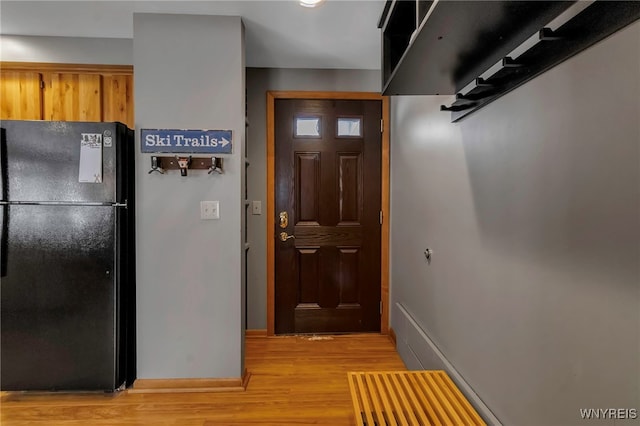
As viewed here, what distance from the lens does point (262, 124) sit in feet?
8.94

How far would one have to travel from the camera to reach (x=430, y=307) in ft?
6.07

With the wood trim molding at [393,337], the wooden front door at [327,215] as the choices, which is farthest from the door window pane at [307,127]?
the wood trim molding at [393,337]

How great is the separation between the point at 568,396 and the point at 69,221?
241 centimetres

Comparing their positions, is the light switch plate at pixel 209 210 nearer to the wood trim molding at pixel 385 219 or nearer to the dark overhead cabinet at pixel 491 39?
the dark overhead cabinet at pixel 491 39

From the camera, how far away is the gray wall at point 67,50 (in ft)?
7.55

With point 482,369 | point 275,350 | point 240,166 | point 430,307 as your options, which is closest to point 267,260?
point 275,350

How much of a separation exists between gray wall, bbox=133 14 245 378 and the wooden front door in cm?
78

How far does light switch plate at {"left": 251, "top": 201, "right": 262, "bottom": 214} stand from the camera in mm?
2732

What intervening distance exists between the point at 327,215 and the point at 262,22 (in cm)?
153

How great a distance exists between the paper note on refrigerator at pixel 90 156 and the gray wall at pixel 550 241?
77.8 inches

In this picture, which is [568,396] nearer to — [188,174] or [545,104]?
[545,104]

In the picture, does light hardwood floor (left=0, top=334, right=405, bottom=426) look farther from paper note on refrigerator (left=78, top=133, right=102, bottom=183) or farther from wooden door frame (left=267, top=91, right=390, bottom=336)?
paper note on refrigerator (left=78, top=133, right=102, bottom=183)

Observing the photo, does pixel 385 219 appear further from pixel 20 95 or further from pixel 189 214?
pixel 20 95

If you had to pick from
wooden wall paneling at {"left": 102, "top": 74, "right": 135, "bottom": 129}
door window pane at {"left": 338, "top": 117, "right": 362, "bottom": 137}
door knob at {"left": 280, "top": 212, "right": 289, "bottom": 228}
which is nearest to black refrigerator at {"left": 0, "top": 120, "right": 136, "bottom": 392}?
wooden wall paneling at {"left": 102, "top": 74, "right": 135, "bottom": 129}
